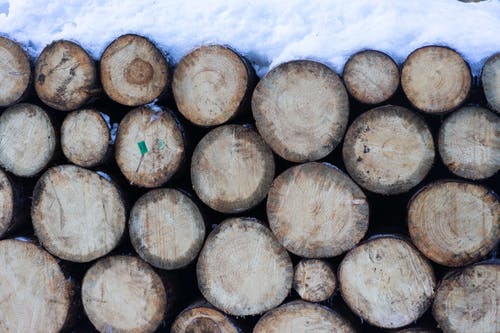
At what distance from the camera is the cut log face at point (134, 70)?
224cm

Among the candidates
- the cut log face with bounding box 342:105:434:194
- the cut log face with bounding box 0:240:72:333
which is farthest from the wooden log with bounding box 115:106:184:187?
the cut log face with bounding box 342:105:434:194

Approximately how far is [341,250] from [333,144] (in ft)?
1.52

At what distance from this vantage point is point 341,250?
2125mm

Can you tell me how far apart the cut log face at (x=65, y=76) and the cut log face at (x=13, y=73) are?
6 cm

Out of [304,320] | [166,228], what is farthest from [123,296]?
Result: [304,320]

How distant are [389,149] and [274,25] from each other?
2.53ft

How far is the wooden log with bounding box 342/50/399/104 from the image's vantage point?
2029 millimetres

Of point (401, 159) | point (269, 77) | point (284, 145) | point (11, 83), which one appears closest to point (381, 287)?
point (401, 159)

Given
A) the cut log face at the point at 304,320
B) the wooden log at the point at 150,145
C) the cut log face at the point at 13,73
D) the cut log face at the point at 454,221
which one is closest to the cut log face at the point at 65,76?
the cut log face at the point at 13,73

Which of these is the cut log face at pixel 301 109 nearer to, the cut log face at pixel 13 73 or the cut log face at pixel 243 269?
the cut log face at pixel 243 269

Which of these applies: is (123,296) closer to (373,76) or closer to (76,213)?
(76,213)

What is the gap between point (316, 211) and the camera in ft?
6.93

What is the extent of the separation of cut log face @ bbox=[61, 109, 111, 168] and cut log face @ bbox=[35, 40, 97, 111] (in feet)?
0.22

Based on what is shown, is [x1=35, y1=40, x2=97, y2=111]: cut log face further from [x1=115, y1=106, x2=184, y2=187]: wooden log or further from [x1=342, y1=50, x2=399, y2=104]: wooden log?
[x1=342, y1=50, x2=399, y2=104]: wooden log
